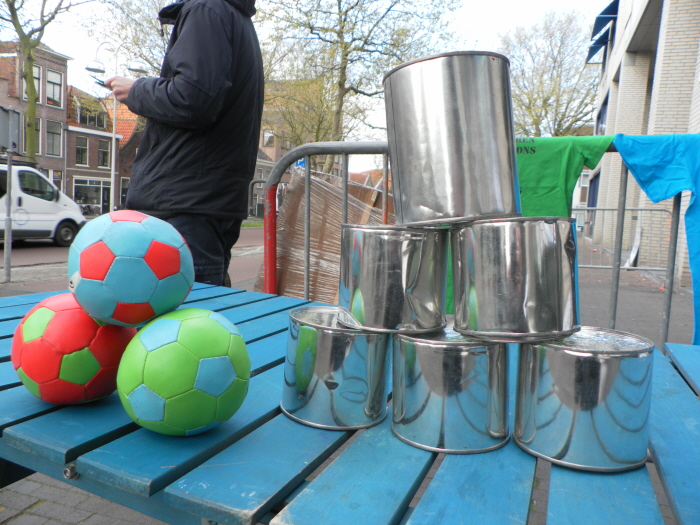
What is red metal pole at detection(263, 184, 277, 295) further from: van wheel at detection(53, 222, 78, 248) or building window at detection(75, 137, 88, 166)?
building window at detection(75, 137, 88, 166)

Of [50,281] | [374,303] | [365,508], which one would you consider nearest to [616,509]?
[365,508]

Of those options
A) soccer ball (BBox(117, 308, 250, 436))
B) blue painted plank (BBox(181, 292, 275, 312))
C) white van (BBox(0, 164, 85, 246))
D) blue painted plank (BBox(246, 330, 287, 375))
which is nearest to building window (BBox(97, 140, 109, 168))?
A: white van (BBox(0, 164, 85, 246))

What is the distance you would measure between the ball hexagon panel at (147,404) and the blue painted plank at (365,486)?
40 centimetres

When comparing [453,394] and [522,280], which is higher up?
[522,280]

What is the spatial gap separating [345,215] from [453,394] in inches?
92.3

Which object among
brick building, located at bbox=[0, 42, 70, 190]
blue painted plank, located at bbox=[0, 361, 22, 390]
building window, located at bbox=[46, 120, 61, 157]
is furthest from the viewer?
Result: building window, located at bbox=[46, 120, 61, 157]

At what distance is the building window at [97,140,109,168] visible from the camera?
37666 millimetres

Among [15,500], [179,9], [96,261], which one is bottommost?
[15,500]

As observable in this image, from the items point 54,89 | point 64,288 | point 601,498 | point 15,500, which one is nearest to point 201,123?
point 15,500

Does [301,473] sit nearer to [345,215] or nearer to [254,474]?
[254,474]

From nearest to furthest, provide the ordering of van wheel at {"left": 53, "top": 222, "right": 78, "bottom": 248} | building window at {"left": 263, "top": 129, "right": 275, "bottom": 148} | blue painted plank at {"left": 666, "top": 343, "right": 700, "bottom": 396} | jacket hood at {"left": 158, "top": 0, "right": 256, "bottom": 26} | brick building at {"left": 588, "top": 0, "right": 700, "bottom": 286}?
blue painted plank at {"left": 666, "top": 343, "right": 700, "bottom": 396}
jacket hood at {"left": 158, "top": 0, "right": 256, "bottom": 26}
brick building at {"left": 588, "top": 0, "right": 700, "bottom": 286}
van wheel at {"left": 53, "top": 222, "right": 78, "bottom": 248}
building window at {"left": 263, "top": 129, "right": 275, "bottom": 148}

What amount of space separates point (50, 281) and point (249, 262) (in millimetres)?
4879

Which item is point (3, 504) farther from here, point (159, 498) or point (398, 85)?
point (398, 85)

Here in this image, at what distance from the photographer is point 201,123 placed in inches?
97.8
